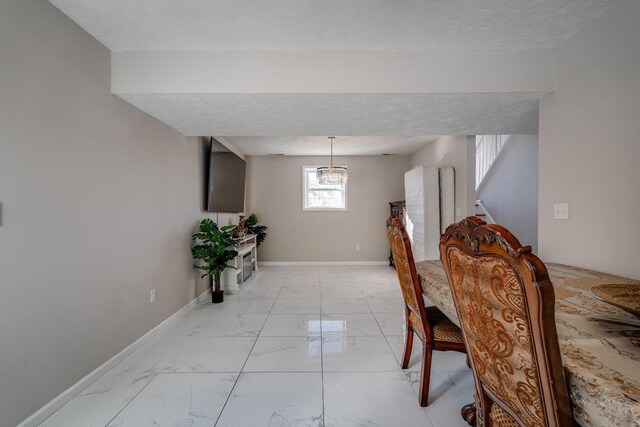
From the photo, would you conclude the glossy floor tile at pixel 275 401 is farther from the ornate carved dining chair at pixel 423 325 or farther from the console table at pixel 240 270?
the console table at pixel 240 270

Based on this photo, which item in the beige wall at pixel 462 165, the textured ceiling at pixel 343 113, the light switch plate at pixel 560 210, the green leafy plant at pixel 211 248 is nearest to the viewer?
the light switch plate at pixel 560 210

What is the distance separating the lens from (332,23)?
1685mm

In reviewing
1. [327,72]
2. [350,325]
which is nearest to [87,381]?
[350,325]

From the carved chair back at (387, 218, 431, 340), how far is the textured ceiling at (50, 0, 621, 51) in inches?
51.5

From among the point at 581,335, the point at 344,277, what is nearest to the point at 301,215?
the point at 344,277

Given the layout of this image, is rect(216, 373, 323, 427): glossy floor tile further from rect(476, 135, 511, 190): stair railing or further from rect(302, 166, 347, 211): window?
rect(476, 135, 511, 190): stair railing

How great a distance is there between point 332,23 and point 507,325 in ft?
6.21

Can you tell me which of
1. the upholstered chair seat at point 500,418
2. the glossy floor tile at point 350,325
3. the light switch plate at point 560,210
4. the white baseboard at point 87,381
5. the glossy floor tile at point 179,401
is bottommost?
the glossy floor tile at point 179,401

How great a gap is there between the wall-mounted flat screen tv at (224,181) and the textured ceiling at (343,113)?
2.56 feet

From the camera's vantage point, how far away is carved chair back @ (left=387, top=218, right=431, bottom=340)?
1.52 metres

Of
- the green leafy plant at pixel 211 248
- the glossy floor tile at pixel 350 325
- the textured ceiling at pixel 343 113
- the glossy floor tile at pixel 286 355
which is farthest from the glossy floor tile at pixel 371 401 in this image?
the textured ceiling at pixel 343 113

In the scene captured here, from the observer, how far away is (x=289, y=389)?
1.72m

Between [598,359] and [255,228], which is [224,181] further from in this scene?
[598,359]

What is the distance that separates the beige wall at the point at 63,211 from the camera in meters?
1.32
